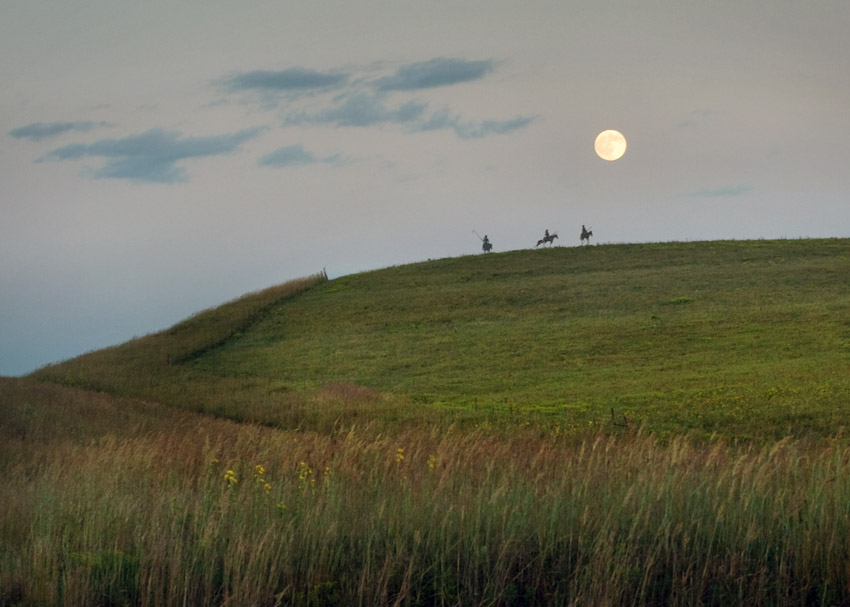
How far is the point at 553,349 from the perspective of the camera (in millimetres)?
35594

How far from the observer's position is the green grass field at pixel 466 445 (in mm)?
7156

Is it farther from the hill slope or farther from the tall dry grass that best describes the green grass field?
the hill slope

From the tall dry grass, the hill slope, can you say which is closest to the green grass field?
the tall dry grass

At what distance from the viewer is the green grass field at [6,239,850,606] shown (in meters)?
7.16

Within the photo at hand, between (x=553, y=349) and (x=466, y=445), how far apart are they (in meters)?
21.8

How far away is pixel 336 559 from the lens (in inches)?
284

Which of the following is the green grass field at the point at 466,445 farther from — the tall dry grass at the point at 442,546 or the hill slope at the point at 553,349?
the hill slope at the point at 553,349

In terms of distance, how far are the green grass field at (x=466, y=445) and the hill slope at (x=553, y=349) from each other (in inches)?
8.8

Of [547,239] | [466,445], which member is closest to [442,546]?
[466,445]

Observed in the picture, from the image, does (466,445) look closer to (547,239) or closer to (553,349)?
(553,349)

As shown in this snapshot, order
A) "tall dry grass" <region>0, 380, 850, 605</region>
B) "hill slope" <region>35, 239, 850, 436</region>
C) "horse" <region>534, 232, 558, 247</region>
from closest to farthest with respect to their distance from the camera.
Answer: "tall dry grass" <region>0, 380, 850, 605</region>, "hill slope" <region>35, 239, 850, 436</region>, "horse" <region>534, 232, 558, 247</region>

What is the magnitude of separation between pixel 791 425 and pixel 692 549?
1420cm

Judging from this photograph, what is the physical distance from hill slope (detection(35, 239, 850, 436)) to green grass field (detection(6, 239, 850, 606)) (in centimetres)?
22

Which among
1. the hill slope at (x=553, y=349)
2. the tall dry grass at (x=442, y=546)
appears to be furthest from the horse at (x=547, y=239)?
the tall dry grass at (x=442, y=546)
